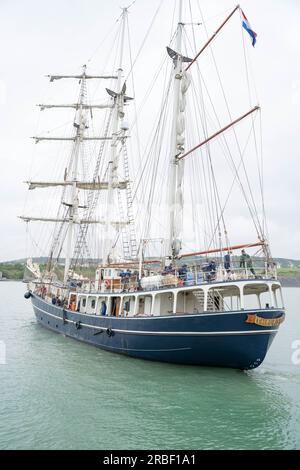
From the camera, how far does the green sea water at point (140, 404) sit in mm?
10750

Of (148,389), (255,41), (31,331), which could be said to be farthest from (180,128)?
(31,331)

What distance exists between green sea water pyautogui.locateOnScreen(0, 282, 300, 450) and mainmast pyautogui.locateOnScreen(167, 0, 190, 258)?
25.5ft

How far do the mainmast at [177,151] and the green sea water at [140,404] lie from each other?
25.5 ft

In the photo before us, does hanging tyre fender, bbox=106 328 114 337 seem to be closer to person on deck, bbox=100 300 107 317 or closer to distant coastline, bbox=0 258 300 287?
person on deck, bbox=100 300 107 317

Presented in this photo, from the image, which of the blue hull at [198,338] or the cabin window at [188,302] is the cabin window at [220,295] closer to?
the cabin window at [188,302]

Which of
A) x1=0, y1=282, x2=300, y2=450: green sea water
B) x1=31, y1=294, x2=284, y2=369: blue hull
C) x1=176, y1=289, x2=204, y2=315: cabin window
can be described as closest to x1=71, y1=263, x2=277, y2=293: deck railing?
x1=176, y1=289, x2=204, y2=315: cabin window

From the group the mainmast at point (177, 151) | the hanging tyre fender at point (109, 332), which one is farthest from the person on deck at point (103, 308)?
the mainmast at point (177, 151)

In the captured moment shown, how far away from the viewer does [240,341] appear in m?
16.5

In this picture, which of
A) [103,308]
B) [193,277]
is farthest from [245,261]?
[103,308]

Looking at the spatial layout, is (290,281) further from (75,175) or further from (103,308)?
(103,308)

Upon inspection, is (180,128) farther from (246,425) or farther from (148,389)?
(246,425)

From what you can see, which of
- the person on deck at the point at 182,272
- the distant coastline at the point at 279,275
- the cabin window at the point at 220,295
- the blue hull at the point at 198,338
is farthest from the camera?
the distant coastline at the point at 279,275

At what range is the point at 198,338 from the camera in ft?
55.8

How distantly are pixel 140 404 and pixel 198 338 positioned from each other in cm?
449
